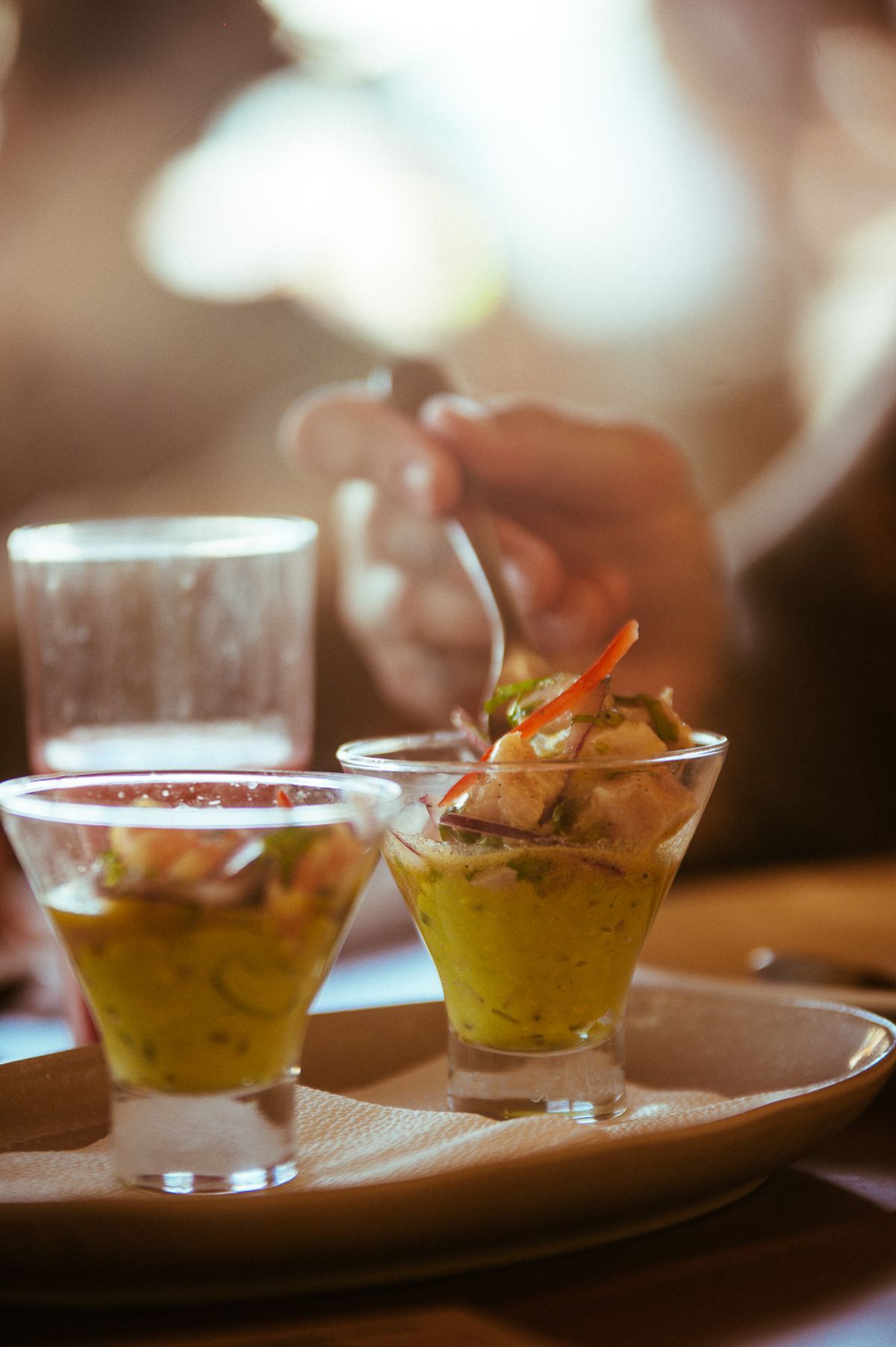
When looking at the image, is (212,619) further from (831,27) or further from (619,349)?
(831,27)

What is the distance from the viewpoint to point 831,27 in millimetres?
2557

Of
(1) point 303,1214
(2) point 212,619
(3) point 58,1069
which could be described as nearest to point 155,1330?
(1) point 303,1214

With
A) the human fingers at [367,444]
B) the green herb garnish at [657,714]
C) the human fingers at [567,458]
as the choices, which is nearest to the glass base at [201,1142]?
the green herb garnish at [657,714]

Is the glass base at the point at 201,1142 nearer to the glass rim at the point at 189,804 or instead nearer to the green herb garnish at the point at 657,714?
the glass rim at the point at 189,804

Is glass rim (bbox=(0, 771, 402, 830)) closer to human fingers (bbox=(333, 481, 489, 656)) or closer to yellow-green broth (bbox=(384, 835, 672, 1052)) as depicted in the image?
yellow-green broth (bbox=(384, 835, 672, 1052))

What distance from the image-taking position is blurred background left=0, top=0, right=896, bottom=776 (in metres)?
1.83

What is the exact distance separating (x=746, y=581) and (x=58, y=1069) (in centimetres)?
189

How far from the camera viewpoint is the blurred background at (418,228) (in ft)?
6.02

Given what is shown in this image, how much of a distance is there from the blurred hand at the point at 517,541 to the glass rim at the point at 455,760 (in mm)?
605

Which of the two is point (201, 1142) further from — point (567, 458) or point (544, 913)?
point (567, 458)

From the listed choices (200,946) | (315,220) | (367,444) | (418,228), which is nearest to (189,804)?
(200,946)

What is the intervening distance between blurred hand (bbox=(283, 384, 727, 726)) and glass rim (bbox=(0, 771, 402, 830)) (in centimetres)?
75

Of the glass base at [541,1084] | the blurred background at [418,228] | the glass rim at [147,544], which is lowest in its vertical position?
the glass base at [541,1084]

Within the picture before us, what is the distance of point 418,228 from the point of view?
2.18 metres
